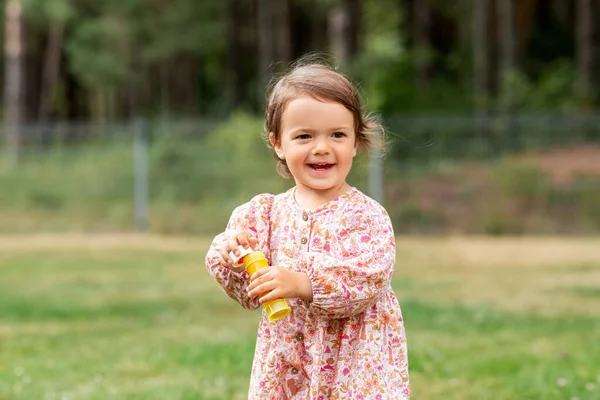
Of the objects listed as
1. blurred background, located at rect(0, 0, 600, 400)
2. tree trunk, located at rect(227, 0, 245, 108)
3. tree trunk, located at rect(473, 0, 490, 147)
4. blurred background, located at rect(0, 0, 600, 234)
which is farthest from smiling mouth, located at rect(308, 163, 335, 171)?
tree trunk, located at rect(227, 0, 245, 108)

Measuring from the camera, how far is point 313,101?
3.39 metres

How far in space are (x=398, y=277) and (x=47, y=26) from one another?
26834 mm

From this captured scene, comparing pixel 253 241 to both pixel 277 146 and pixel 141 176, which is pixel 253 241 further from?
pixel 141 176

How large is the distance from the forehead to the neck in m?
0.24

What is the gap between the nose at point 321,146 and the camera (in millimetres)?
3379

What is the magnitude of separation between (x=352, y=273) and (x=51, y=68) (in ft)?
118

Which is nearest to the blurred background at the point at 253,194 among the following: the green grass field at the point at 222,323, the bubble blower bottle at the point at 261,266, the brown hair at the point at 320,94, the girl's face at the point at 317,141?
the green grass field at the point at 222,323

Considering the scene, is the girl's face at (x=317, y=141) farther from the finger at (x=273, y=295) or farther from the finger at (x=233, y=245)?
the finger at (x=273, y=295)

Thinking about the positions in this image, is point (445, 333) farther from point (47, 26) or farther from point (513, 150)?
point (47, 26)

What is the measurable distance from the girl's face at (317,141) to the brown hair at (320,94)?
0.08ft

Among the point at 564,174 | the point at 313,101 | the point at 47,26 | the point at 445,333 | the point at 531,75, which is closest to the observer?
the point at 313,101

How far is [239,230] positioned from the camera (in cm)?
342

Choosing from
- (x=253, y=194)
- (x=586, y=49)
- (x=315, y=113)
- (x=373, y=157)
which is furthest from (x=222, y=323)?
(x=586, y=49)

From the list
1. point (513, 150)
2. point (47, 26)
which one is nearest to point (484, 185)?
point (513, 150)
